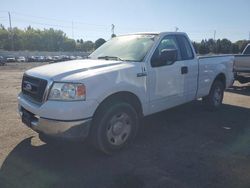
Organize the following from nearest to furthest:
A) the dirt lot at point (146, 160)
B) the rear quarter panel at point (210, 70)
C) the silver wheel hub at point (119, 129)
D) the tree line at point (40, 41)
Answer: the dirt lot at point (146, 160) → the silver wheel hub at point (119, 129) → the rear quarter panel at point (210, 70) → the tree line at point (40, 41)

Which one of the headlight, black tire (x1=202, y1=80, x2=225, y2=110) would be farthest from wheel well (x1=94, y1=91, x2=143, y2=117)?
black tire (x1=202, y1=80, x2=225, y2=110)

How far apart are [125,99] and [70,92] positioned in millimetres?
1057

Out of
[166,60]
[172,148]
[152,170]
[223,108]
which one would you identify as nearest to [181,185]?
[152,170]

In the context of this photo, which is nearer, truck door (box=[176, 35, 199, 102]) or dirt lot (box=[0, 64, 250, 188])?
dirt lot (box=[0, 64, 250, 188])

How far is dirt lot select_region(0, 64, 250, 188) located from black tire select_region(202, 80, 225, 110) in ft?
3.86

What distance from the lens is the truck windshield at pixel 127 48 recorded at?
5297 millimetres

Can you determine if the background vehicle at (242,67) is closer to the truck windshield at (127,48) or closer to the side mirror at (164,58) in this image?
the truck windshield at (127,48)

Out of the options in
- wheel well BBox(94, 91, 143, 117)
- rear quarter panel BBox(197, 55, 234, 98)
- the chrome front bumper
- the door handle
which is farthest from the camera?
rear quarter panel BBox(197, 55, 234, 98)

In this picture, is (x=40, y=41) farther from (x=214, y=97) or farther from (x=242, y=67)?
(x=214, y=97)

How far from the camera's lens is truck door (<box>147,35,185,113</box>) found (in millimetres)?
5234

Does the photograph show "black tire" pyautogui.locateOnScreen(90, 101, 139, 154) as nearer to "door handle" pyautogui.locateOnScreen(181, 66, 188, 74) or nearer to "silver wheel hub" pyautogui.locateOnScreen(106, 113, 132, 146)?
"silver wheel hub" pyautogui.locateOnScreen(106, 113, 132, 146)

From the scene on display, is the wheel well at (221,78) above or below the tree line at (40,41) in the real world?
below

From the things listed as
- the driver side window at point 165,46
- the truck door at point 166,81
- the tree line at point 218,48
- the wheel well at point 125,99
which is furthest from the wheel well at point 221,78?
the tree line at point 218,48

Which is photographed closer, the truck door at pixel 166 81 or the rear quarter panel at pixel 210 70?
the truck door at pixel 166 81
